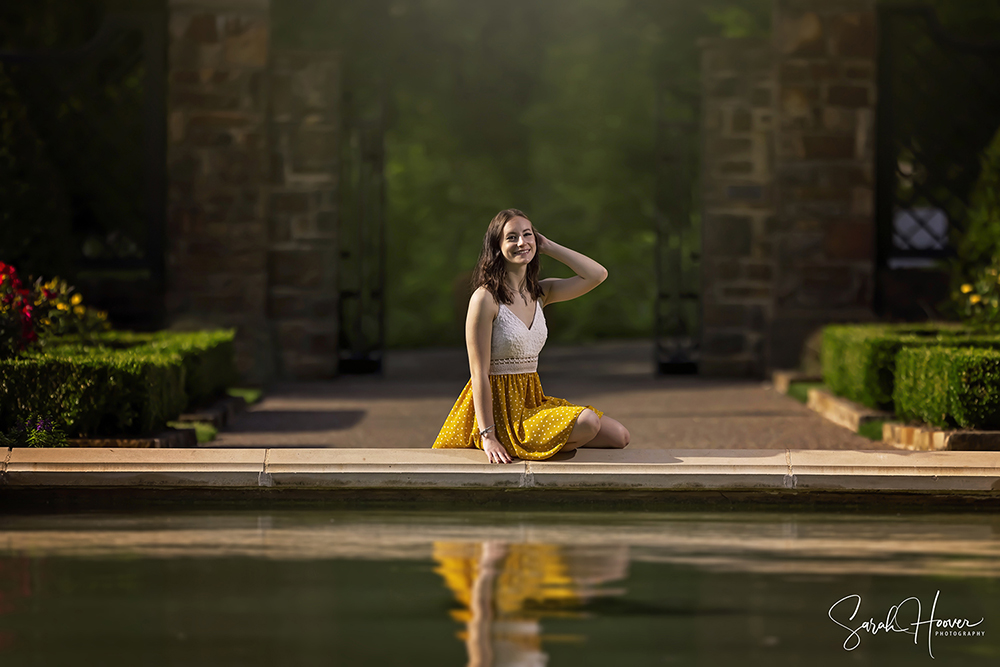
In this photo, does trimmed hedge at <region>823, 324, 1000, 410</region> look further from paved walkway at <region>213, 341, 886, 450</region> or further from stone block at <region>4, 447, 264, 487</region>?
stone block at <region>4, 447, 264, 487</region>

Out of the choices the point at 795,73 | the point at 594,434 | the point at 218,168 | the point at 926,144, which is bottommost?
the point at 594,434

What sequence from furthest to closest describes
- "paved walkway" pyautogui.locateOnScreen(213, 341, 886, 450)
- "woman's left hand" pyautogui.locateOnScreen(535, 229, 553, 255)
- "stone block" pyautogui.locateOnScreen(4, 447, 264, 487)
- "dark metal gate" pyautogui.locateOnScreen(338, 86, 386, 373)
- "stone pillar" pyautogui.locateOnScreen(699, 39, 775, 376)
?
"dark metal gate" pyautogui.locateOnScreen(338, 86, 386, 373) < "stone pillar" pyautogui.locateOnScreen(699, 39, 775, 376) < "paved walkway" pyautogui.locateOnScreen(213, 341, 886, 450) < "woman's left hand" pyautogui.locateOnScreen(535, 229, 553, 255) < "stone block" pyautogui.locateOnScreen(4, 447, 264, 487)

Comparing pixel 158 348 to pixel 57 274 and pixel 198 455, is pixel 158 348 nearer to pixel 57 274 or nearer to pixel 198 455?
pixel 198 455

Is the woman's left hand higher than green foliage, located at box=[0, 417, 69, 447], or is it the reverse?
the woman's left hand

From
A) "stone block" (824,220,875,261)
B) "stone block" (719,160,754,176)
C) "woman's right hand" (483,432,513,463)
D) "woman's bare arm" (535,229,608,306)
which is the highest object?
"stone block" (719,160,754,176)

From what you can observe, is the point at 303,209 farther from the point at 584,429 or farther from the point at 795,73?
the point at 584,429

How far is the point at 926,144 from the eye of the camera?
12.8 metres

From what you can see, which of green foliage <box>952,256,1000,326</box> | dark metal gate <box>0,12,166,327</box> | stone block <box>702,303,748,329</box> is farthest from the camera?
stone block <box>702,303,748,329</box>

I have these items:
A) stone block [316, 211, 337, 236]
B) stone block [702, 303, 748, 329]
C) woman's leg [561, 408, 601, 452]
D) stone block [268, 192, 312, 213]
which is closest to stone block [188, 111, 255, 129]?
stone block [268, 192, 312, 213]

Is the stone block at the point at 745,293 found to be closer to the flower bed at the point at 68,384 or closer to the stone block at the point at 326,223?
the stone block at the point at 326,223

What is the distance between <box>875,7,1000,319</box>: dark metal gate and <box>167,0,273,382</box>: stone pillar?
6106mm

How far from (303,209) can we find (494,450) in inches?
291

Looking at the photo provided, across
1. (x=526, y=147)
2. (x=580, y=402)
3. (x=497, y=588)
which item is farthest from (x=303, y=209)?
(x=497, y=588)

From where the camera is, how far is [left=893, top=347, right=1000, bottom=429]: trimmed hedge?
6.82 m
